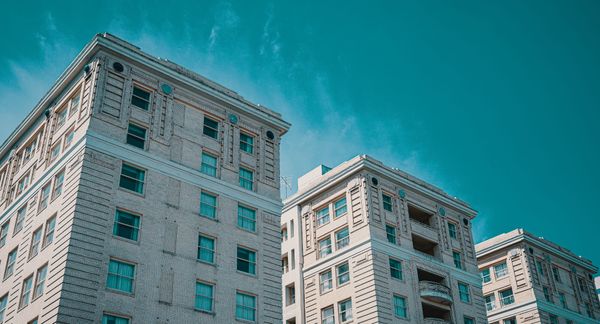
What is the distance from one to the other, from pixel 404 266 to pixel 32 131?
35.7 meters

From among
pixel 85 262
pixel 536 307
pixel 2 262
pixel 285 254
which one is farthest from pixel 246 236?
pixel 536 307

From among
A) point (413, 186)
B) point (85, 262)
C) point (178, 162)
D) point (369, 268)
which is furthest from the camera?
point (413, 186)

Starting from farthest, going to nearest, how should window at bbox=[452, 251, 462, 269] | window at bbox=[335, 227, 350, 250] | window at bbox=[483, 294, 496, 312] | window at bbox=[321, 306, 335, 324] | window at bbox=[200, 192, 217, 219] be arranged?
window at bbox=[483, 294, 496, 312] → window at bbox=[452, 251, 462, 269] → window at bbox=[335, 227, 350, 250] → window at bbox=[321, 306, 335, 324] → window at bbox=[200, 192, 217, 219]

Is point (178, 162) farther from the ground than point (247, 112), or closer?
closer

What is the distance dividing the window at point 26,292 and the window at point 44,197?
5.48 meters

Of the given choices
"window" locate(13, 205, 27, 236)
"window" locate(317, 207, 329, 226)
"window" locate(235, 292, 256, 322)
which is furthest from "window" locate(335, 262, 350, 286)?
"window" locate(13, 205, 27, 236)

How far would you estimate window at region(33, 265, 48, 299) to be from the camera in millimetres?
44031

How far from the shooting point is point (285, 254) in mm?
74938

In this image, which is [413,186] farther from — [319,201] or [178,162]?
[178,162]

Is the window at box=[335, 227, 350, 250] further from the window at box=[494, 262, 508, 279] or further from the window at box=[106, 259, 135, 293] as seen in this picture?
the window at box=[106, 259, 135, 293]

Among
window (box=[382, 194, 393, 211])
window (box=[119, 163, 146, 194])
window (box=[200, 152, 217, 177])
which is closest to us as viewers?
window (box=[119, 163, 146, 194])

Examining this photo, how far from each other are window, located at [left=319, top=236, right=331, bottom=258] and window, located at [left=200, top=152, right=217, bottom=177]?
20168 millimetres

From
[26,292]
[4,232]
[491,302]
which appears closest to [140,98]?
[4,232]

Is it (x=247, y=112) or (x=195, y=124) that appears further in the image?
(x=247, y=112)
